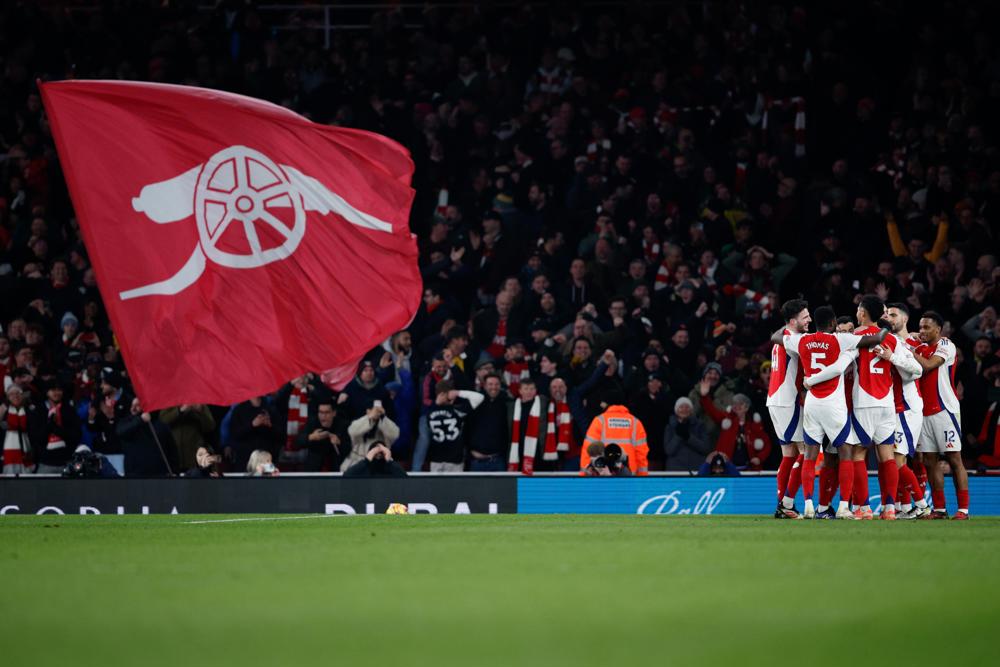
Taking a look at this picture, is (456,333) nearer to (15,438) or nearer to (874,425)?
(15,438)

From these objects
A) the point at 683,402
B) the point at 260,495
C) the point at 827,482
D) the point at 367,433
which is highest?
the point at 683,402

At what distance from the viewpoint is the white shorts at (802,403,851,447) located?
13891 mm

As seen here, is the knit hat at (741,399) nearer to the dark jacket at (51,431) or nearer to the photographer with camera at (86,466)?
the photographer with camera at (86,466)

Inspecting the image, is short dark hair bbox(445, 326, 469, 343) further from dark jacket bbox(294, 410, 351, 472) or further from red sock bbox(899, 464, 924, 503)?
red sock bbox(899, 464, 924, 503)

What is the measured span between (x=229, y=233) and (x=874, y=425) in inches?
259

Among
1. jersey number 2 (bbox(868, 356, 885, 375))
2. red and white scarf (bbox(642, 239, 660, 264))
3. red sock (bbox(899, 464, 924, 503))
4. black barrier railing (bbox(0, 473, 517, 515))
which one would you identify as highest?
red and white scarf (bbox(642, 239, 660, 264))

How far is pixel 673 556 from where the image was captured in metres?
9.52

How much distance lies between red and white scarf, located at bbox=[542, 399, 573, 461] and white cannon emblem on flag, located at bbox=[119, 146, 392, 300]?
4295 millimetres

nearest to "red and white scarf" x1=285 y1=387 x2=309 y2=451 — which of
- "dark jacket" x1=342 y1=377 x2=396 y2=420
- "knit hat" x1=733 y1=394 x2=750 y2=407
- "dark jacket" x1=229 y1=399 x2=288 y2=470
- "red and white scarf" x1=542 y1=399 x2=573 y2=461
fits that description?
"dark jacket" x1=229 y1=399 x2=288 y2=470

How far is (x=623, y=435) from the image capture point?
18.5m

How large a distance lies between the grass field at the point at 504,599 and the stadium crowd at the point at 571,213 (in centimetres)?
754

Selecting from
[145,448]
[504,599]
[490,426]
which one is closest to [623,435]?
[490,426]

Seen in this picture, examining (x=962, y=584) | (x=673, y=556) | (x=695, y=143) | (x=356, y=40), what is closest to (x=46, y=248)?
(x=356, y=40)

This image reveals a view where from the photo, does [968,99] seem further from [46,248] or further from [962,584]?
[962,584]
